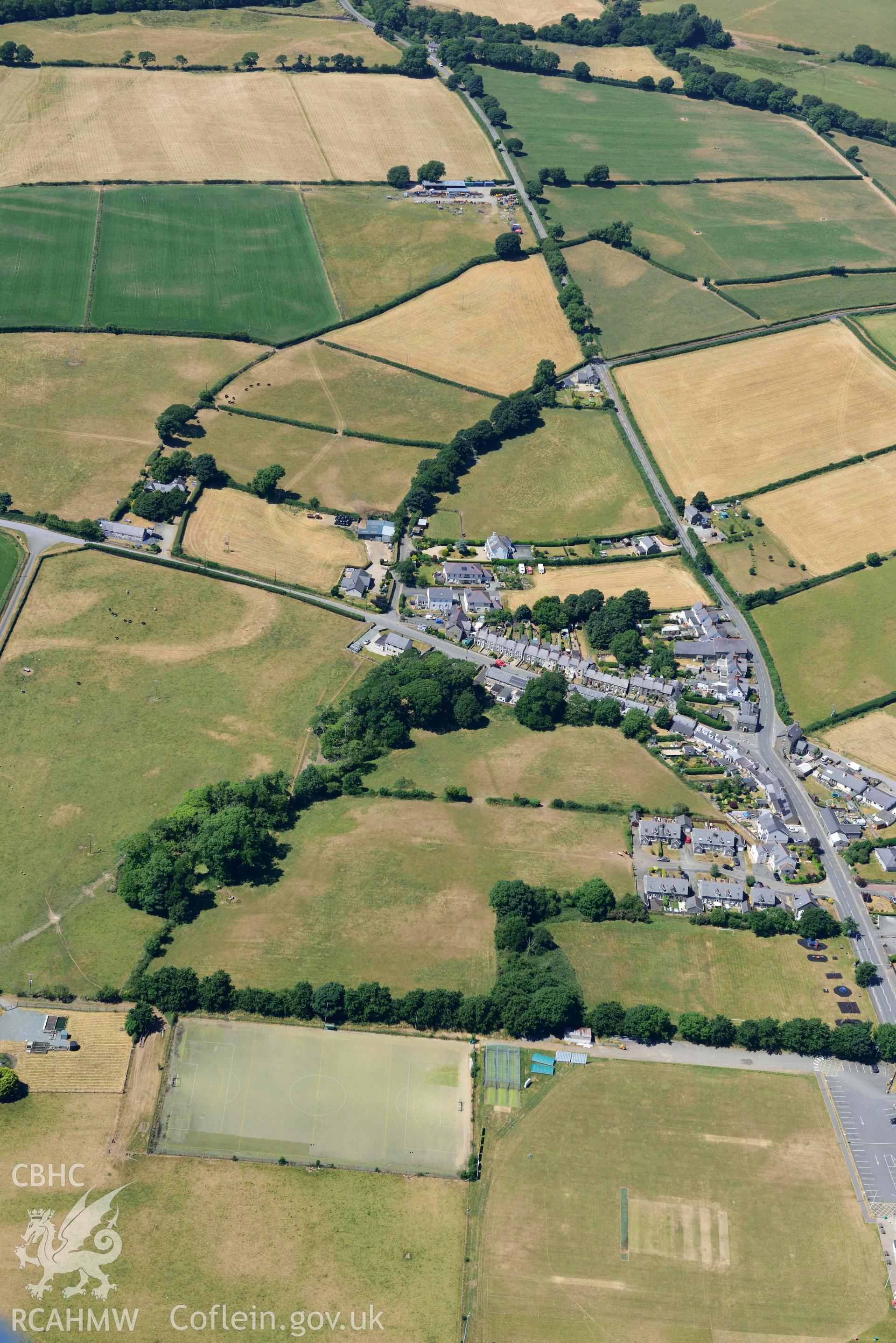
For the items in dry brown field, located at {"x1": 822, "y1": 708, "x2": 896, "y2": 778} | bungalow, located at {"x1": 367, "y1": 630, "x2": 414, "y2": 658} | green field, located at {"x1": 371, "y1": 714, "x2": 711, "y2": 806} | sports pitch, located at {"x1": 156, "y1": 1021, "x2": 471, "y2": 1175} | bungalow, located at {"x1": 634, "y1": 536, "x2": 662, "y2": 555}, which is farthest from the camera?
bungalow, located at {"x1": 634, "y1": 536, "x2": 662, "y2": 555}

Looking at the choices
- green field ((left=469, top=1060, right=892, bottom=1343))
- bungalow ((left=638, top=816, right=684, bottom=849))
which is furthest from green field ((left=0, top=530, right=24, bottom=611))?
green field ((left=469, top=1060, right=892, bottom=1343))

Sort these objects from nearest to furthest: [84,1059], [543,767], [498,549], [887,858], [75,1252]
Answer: [75,1252], [84,1059], [887,858], [543,767], [498,549]

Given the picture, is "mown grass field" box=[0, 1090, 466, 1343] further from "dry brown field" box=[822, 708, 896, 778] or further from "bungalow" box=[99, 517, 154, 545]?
"bungalow" box=[99, 517, 154, 545]

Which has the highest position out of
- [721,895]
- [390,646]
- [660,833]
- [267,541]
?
[721,895]

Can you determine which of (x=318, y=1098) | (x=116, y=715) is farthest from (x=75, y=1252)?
(x=116, y=715)

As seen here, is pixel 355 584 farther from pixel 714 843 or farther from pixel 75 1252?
pixel 75 1252

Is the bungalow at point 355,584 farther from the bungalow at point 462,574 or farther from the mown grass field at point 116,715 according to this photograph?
the bungalow at point 462,574
